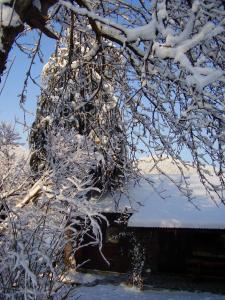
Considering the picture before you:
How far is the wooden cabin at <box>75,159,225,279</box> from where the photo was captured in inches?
597

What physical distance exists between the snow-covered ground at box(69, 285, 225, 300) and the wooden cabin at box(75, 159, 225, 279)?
1.26 meters

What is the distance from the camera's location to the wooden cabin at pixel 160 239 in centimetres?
1516

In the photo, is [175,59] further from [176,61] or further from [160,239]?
[160,239]

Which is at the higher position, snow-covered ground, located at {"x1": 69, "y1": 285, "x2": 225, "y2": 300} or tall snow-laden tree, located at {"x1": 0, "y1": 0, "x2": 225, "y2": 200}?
tall snow-laden tree, located at {"x1": 0, "y1": 0, "x2": 225, "y2": 200}

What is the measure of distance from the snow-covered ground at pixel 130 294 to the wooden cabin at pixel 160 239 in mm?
1263

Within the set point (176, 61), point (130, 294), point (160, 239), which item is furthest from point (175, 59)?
point (160, 239)

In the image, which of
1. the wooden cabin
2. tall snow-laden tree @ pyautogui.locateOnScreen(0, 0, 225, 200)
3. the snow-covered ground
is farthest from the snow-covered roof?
tall snow-laden tree @ pyautogui.locateOnScreen(0, 0, 225, 200)

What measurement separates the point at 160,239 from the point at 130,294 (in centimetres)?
405

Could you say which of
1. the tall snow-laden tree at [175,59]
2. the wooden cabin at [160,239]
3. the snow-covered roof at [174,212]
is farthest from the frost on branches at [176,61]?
the wooden cabin at [160,239]

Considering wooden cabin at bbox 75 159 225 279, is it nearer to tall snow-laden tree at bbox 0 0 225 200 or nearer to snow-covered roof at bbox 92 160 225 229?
snow-covered roof at bbox 92 160 225 229

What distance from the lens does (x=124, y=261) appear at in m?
17.6

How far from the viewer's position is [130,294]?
14258mm

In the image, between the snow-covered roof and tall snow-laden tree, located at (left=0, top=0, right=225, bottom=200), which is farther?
the snow-covered roof

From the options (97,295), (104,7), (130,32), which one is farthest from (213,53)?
(97,295)
